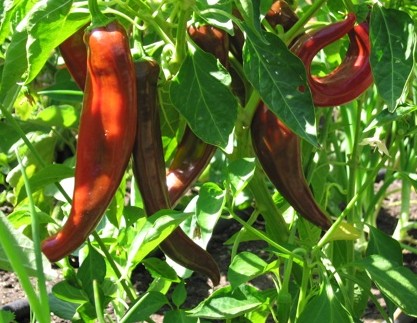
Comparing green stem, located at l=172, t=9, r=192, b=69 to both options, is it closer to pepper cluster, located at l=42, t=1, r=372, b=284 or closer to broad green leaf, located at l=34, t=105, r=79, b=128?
pepper cluster, located at l=42, t=1, r=372, b=284

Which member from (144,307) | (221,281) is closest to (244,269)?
(144,307)

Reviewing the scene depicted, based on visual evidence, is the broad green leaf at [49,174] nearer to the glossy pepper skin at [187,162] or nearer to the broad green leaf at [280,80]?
the glossy pepper skin at [187,162]

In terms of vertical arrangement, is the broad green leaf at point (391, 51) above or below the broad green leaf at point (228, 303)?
above

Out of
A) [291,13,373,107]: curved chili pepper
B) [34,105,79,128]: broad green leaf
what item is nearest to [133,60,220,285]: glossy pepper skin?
[291,13,373,107]: curved chili pepper

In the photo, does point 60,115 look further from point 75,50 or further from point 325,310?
Result: point 325,310

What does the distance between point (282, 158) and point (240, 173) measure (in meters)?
0.17

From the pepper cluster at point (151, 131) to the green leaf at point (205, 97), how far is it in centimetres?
4

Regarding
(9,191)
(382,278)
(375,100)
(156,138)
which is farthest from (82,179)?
(9,191)

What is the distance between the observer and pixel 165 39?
→ 126 cm

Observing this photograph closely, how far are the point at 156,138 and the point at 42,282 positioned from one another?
1.20 feet

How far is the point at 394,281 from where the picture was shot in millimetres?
1288

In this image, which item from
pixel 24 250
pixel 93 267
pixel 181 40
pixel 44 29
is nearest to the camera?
pixel 24 250

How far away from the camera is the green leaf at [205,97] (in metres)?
1.19

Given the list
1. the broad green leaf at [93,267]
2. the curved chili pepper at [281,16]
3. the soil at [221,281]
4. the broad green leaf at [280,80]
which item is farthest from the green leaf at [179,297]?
the soil at [221,281]
